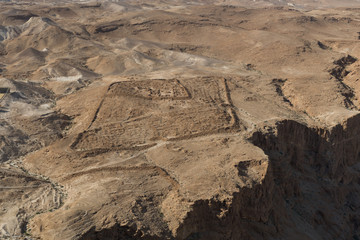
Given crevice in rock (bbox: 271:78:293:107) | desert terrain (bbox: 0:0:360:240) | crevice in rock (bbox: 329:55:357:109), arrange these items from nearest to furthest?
desert terrain (bbox: 0:0:360:240) → crevice in rock (bbox: 271:78:293:107) → crevice in rock (bbox: 329:55:357:109)

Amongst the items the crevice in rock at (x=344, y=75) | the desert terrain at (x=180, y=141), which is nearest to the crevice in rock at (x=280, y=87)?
the desert terrain at (x=180, y=141)

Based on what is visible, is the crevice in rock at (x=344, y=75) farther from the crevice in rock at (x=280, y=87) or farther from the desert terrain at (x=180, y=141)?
the crevice in rock at (x=280, y=87)

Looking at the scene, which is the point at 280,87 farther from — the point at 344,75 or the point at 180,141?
the point at 180,141

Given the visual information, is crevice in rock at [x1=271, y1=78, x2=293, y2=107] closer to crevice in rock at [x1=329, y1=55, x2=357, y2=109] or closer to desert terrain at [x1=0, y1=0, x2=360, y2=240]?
desert terrain at [x1=0, y1=0, x2=360, y2=240]

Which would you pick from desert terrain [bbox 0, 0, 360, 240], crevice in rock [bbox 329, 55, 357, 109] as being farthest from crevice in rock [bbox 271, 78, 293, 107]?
crevice in rock [bbox 329, 55, 357, 109]

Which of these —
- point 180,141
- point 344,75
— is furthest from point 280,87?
point 180,141

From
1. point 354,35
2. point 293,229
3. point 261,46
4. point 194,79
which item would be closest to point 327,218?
point 293,229

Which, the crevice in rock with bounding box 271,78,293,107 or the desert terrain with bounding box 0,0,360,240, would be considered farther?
the crevice in rock with bounding box 271,78,293,107

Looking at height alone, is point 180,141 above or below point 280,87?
above
